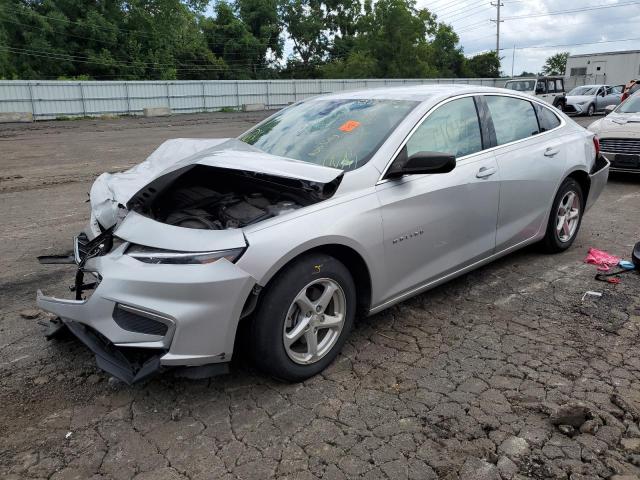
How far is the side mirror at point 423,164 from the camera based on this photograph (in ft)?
11.0

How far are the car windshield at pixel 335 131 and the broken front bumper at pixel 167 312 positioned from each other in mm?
1254

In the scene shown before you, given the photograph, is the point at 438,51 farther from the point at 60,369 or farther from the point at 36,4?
the point at 60,369

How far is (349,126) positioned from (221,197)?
3.50 feet

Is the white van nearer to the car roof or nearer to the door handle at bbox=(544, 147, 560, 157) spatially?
the door handle at bbox=(544, 147, 560, 157)

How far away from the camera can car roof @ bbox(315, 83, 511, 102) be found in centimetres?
403

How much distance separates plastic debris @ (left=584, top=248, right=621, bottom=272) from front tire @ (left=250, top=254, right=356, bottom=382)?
114 inches

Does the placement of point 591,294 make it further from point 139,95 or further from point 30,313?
point 139,95

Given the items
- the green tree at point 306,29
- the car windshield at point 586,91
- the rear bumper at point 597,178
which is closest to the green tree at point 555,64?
the green tree at point 306,29

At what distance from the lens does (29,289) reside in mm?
4551

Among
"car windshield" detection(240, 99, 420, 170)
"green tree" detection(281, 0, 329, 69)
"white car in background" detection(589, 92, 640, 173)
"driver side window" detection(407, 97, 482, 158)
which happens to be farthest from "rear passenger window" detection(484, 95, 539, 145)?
"green tree" detection(281, 0, 329, 69)

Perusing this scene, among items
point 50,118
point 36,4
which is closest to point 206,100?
point 50,118

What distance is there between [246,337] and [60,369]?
1.31 m

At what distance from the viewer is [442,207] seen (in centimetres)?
373

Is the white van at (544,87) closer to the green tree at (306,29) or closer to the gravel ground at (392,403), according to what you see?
the gravel ground at (392,403)
